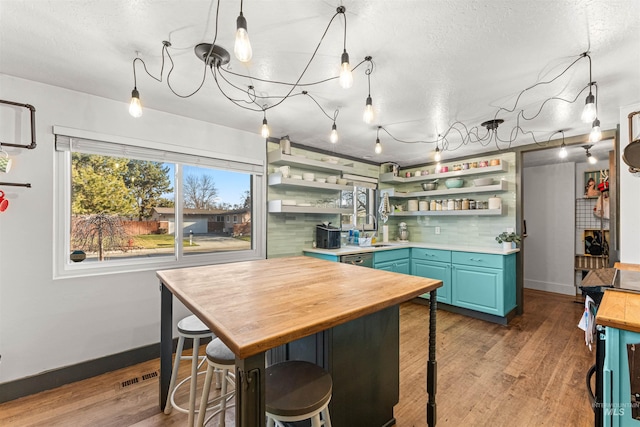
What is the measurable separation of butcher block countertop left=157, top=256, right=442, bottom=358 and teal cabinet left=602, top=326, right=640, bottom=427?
0.67m

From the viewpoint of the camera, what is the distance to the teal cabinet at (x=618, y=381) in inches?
43.4

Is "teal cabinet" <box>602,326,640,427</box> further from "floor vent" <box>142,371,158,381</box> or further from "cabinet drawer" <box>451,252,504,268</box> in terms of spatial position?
"floor vent" <box>142,371,158,381</box>

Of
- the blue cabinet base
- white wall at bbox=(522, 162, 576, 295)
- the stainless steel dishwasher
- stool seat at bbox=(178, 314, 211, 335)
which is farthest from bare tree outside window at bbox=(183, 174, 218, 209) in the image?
white wall at bbox=(522, 162, 576, 295)

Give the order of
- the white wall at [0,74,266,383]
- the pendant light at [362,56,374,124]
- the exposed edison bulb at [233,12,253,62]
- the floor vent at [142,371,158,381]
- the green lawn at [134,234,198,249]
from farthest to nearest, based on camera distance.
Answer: the green lawn at [134,234,198,249] < the floor vent at [142,371,158,381] < the white wall at [0,74,266,383] < the pendant light at [362,56,374,124] < the exposed edison bulb at [233,12,253,62]

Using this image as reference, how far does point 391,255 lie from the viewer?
390 centimetres

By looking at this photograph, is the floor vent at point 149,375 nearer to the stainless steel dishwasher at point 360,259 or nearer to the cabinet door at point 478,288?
the stainless steel dishwasher at point 360,259

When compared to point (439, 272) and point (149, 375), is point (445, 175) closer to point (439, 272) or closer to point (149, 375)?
point (439, 272)

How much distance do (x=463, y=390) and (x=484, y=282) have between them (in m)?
1.71

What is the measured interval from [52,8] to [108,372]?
2.49 m

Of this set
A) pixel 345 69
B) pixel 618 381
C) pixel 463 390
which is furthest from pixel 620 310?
pixel 345 69

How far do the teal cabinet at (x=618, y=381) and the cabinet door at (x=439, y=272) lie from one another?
8.21 ft

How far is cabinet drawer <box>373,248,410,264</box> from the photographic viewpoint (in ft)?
12.1

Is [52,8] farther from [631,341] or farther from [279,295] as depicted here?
[631,341]

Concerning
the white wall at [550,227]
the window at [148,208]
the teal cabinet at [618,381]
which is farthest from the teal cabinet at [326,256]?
the white wall at [550,227]
